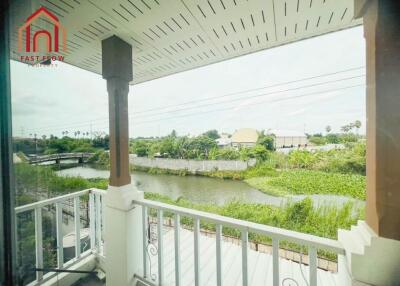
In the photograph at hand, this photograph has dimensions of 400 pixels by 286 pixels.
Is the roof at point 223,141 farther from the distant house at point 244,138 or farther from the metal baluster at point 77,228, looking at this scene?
the metal baluster at point 77,228

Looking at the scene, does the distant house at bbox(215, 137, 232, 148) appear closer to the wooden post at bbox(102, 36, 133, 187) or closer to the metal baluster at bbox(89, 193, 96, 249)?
the wooden post at bbox(102, 36, 133, 187)

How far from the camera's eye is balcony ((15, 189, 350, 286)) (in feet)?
3.40

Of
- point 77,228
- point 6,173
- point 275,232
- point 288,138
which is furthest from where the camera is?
point 77,228

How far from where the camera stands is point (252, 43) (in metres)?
1.60

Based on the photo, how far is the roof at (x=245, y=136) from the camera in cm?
196

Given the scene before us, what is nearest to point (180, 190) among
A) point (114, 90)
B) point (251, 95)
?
point (114, 90)

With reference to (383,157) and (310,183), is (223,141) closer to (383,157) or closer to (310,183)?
(310,183)

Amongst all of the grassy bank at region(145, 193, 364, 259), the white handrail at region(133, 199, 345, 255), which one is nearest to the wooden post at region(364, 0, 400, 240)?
the white handrail at region(133, 199, 345, 255)

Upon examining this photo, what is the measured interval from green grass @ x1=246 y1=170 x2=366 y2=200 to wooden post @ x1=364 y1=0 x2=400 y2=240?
0.86 meters

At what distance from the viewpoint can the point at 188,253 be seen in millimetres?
2111

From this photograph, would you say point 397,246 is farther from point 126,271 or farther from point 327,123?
point 126,271

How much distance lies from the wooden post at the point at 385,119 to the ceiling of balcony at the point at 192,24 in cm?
59

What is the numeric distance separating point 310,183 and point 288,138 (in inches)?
17.8

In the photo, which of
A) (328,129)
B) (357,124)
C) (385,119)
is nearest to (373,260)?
(385,119)
